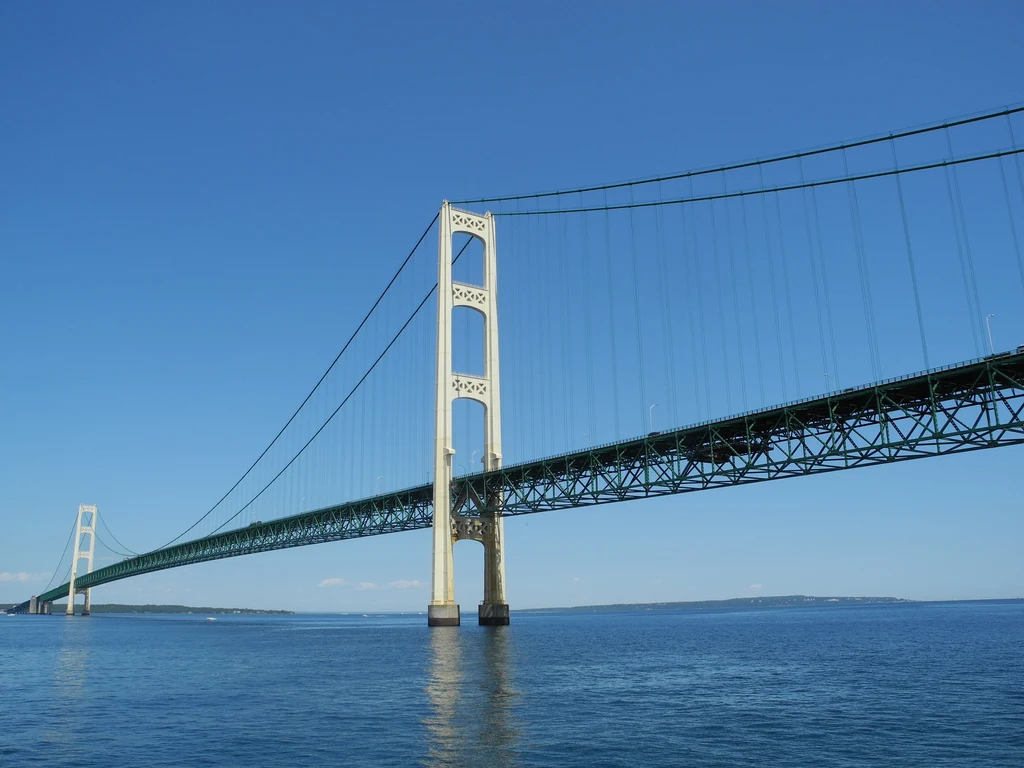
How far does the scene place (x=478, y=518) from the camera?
214 feet

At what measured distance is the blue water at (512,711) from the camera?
18.0m

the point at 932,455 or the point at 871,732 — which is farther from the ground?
the point at 932,455

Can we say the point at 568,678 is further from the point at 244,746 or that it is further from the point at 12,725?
the point at 12,725

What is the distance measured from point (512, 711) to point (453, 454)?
41.0 m

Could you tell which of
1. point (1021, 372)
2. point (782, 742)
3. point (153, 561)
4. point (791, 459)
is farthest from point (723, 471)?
point (153, 561)

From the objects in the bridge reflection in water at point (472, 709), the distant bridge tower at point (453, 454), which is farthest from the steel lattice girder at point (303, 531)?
the bridge reflection in water at point (472, 709)

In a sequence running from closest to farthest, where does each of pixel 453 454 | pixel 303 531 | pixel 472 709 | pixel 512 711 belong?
pixel 512 711 → pixel 472 709 → pixel 453 454 → pixel 303 531

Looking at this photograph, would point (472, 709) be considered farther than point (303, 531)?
No

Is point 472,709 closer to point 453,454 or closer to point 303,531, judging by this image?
point 453,454

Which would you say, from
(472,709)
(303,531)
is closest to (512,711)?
(472,709)

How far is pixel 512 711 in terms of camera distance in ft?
77.0

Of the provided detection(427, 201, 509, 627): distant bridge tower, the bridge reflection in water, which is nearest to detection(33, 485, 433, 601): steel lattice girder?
detection(427, 201, 509, 627): distant bridge tower

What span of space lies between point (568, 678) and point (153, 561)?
10744 centimetres

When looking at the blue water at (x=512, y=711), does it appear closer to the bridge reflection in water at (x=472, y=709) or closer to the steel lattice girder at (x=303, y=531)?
the bridge reflection in water at (x=472, y=709)
